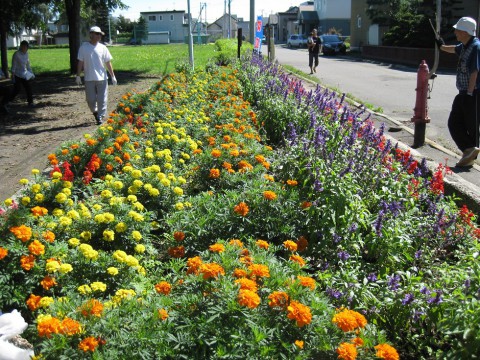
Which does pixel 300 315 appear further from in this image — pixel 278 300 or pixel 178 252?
pixel 178 252

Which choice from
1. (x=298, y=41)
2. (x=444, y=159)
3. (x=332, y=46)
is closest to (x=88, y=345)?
(x=444, y=159)

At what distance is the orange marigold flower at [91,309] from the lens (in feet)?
7.96

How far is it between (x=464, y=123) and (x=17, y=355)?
→ 5802 millimetres

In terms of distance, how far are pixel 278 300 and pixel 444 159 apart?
5.17m

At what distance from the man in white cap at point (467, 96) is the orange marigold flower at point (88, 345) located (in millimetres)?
5321

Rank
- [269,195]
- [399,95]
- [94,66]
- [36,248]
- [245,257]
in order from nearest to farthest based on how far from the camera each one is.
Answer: [245,257], [36,248], [269,195], [94,66], [399,95]

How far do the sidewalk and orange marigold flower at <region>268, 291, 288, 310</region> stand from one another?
303cm

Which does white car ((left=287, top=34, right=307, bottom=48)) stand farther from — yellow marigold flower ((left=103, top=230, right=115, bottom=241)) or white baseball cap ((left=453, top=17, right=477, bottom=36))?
yellow marigold flower ((left=103, top=230, right=115, bottom=241))

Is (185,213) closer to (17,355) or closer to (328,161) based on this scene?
(328,161)

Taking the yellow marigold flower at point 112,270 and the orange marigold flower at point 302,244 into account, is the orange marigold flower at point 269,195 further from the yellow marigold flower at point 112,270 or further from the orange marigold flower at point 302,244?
the yellow marigold flower at point 112,270

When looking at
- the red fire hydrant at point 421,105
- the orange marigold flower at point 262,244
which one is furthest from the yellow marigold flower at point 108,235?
the red fire hydrant at point 421,105

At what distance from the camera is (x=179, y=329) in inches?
93.2

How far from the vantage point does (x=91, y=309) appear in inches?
97.4

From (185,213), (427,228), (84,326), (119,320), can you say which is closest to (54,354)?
(84,326)
